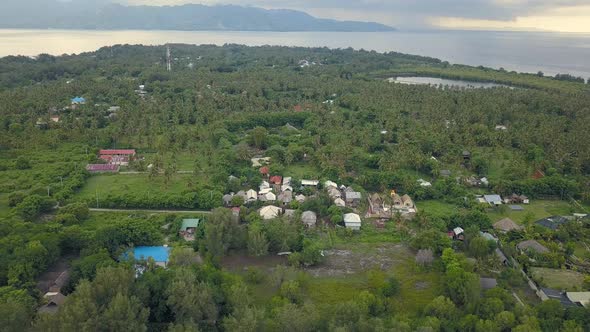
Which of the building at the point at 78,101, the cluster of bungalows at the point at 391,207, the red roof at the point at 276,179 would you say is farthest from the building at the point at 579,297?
the building at the point at 78,101

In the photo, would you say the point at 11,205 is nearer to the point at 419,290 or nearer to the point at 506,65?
the point at 419,290

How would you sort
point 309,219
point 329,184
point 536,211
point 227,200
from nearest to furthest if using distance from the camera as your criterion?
point 309,219 → point 227,200 → point 536,211 → point 329,184

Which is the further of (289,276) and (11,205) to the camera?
(11,205)

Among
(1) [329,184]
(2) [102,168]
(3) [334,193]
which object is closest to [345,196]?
(3) [334,193]

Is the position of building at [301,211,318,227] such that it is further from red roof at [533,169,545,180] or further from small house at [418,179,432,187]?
red roof at [533,169,545,180]

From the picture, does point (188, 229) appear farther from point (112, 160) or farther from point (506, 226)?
point (506, 226)

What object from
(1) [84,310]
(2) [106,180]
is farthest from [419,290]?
(2) [106,180]
